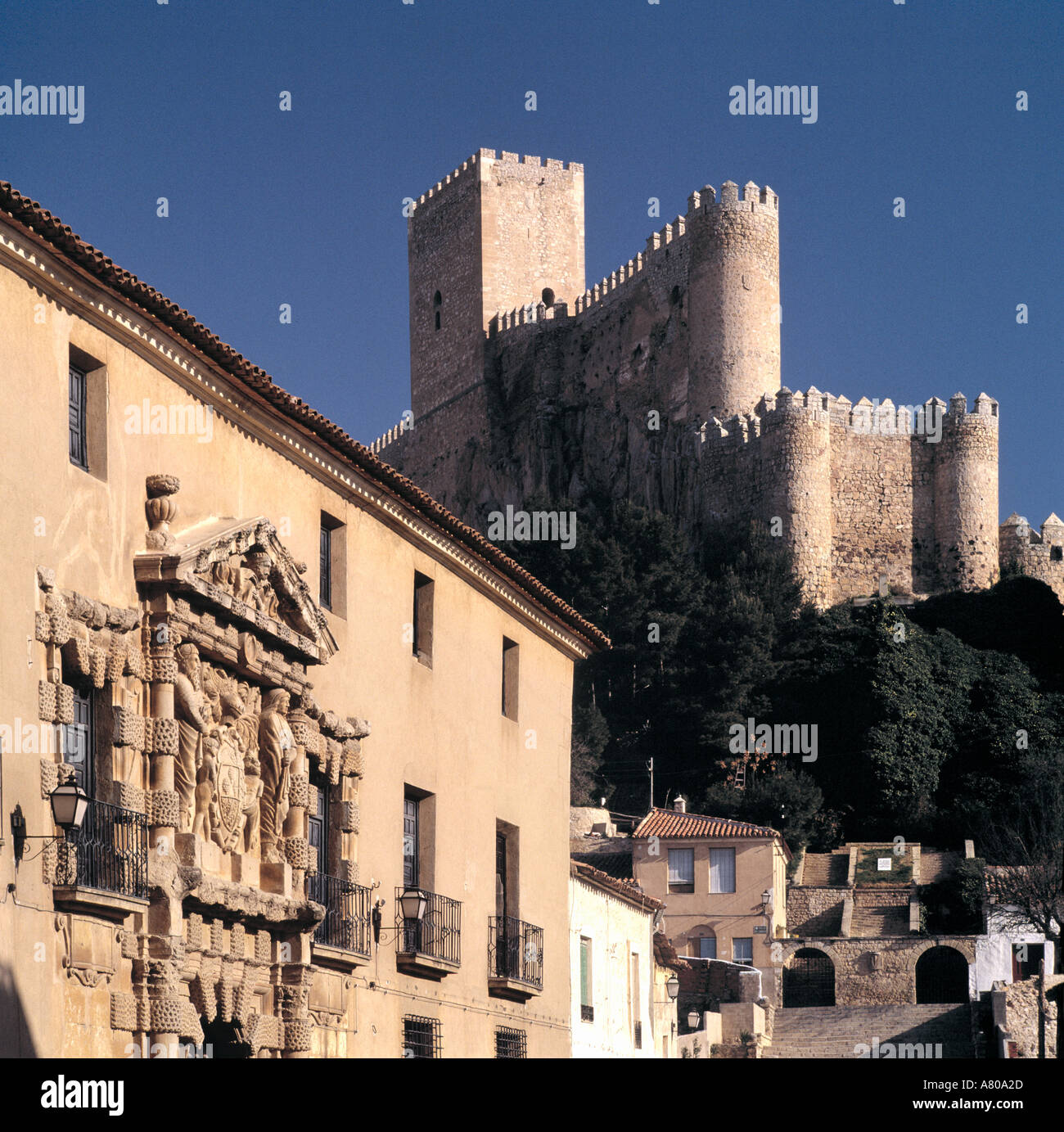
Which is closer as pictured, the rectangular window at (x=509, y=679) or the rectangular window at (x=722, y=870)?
the rectangular window at (x=509, y=679)

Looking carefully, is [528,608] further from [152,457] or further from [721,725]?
[721,725]

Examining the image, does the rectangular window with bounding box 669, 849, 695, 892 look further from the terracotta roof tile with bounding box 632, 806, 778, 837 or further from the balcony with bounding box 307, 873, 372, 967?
the balcony with bounding box 307, 873, 372, 967

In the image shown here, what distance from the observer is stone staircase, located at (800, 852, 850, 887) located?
2143 inches

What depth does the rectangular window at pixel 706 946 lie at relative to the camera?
49.8m

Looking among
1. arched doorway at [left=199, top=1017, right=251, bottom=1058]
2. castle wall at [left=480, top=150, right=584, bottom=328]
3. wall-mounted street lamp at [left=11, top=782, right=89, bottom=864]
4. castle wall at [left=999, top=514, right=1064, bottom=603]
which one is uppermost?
castle wall at [left=480, top=150, right=584, bottom=328]

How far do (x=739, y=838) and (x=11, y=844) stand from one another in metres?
36.4

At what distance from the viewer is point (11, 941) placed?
14547 mm

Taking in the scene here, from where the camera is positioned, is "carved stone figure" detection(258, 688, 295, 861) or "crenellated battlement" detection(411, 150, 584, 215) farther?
"crenellated battlement" detection(411, 150, 584, 215)

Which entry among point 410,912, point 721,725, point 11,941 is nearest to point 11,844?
point 11,941

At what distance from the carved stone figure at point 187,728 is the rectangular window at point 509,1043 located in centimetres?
790

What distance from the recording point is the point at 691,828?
50156mm

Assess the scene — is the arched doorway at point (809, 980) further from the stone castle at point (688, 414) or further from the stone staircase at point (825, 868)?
the stone castle at point (688, 414)

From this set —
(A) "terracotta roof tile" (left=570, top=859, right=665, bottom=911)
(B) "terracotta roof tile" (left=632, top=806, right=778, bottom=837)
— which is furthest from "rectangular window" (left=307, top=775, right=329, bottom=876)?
(B) "terracotta roof tile" (left=632, top=806, right=778, bottom=837)

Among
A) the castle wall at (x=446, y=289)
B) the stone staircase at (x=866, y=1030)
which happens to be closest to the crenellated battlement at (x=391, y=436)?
the castle wall at (x=446, y=289)
